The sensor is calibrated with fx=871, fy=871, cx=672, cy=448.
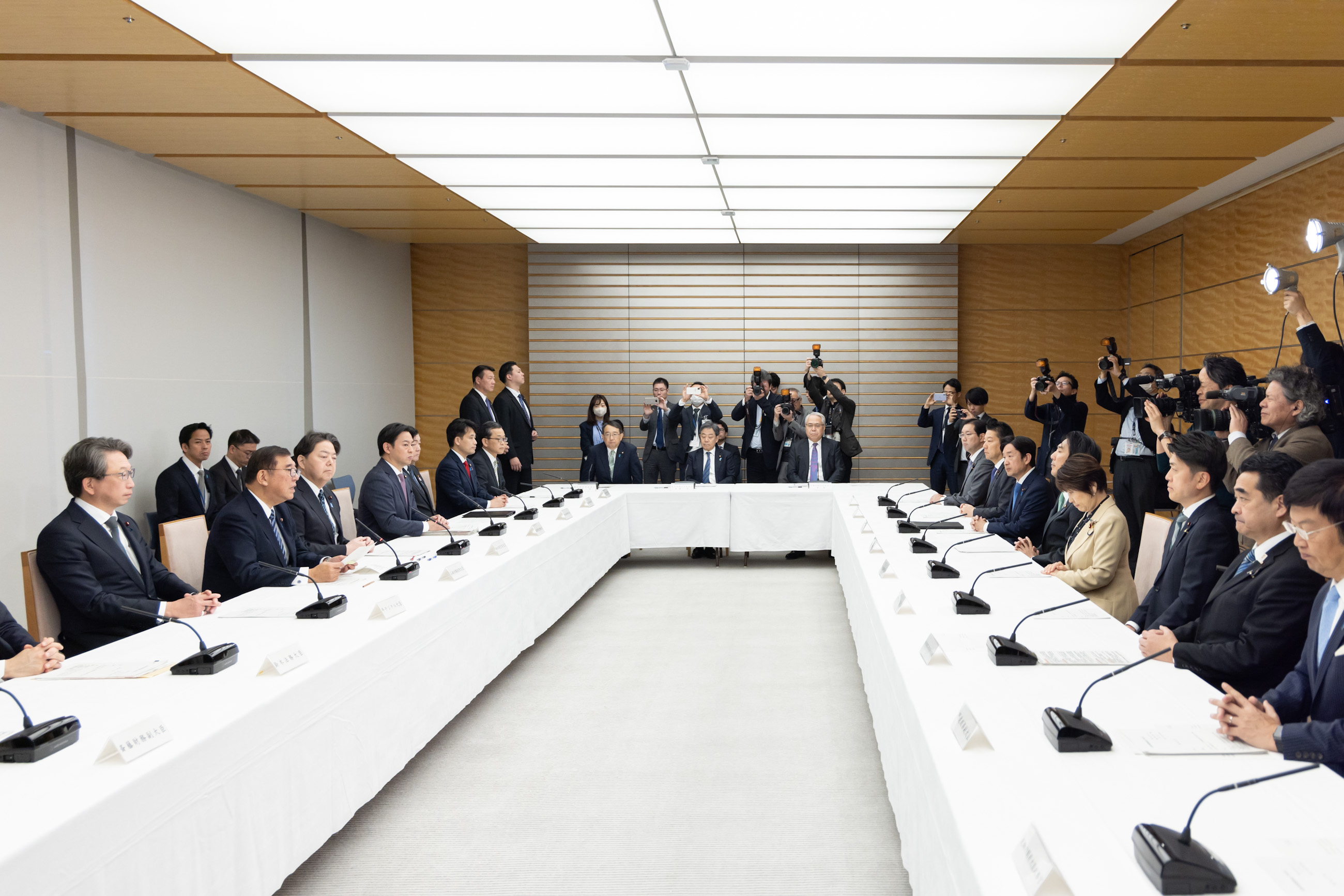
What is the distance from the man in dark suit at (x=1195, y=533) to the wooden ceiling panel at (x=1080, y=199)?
389 cm

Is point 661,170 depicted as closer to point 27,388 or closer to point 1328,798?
point 27,388

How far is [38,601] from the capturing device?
2736 mm

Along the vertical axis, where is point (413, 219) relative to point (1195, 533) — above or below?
above

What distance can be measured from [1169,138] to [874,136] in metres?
1.60

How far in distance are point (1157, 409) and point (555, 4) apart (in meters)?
3.21

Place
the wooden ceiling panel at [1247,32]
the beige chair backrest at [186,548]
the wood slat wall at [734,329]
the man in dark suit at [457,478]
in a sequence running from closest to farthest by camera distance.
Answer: the wooden ceiling panel at [1247,32] → the beige chair backrest at [186,548] → the man in dark suit at [457,478] → the wood slat wall at [734,329]

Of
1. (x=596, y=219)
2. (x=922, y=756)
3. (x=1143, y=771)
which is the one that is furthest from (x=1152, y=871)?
(x=596, y=219)

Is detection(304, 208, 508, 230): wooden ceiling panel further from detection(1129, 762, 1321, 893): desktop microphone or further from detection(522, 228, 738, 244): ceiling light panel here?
detection(1129, 762, 1321, 893): desktop microphone

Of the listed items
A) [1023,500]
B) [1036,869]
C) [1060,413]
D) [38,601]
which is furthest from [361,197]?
[1036,869]

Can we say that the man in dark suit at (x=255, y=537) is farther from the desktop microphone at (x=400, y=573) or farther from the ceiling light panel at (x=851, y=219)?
the ceiling light panel at (x=851, y=219)

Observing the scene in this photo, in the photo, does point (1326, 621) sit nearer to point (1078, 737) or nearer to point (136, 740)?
point (1078, 737)

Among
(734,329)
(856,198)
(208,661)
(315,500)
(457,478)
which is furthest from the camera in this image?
(734,329)

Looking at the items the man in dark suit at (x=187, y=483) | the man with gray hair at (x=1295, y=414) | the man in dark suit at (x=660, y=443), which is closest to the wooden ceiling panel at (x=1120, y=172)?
the man with gray hair at (x=1295, y=414)

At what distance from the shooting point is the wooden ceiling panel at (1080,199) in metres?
6.05
